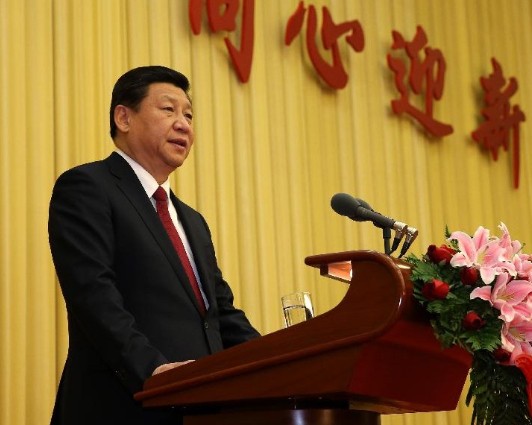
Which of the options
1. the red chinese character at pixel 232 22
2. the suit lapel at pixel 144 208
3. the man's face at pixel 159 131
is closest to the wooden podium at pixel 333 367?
the suit lapel at pixel 144 208

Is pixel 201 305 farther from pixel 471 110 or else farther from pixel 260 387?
pixel 471 110

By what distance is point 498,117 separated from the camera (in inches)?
196

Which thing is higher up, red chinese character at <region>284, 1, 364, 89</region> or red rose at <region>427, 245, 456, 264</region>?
red chinese character at <region>284, 1, 364, 89</region>

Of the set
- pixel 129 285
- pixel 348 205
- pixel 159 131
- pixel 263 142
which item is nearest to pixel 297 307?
pixel 348 205

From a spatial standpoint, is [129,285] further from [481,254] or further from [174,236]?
[481,254]

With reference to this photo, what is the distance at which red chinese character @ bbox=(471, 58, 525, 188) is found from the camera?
16.0 ft

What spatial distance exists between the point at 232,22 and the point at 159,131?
154cm

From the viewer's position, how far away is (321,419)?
1592 millimetres

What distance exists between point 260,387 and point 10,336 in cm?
162

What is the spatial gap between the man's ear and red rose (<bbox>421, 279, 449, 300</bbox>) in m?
1.10

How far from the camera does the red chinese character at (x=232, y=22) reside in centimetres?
372

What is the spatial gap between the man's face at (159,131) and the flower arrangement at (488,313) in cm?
87

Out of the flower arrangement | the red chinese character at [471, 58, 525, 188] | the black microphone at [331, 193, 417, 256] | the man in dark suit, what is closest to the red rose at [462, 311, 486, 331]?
the flower arrangement

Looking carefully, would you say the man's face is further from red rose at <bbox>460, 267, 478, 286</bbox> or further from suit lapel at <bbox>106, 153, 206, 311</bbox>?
red rose at <bbox>460, 267, 478, 286</bbox>
